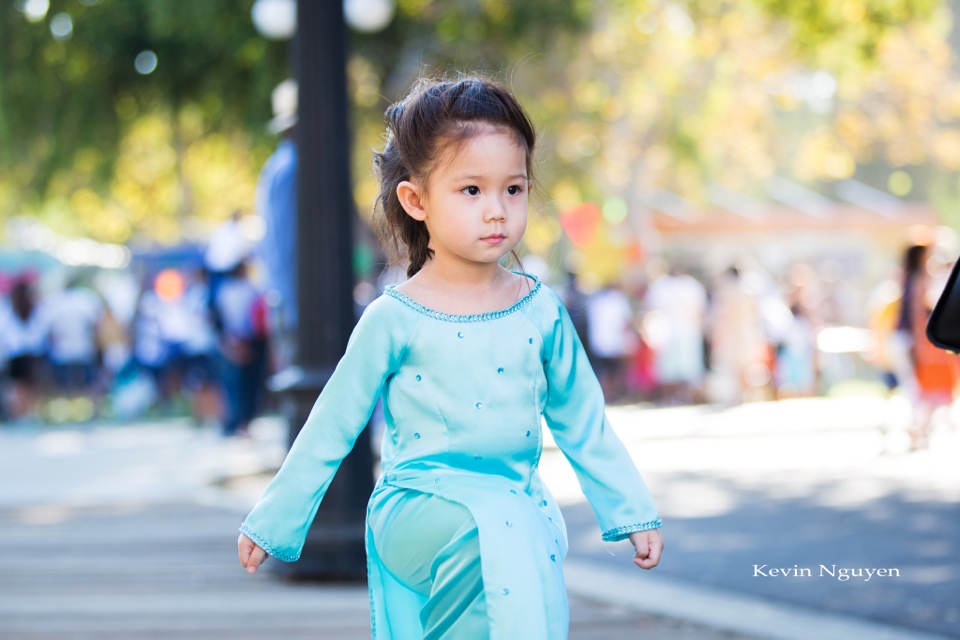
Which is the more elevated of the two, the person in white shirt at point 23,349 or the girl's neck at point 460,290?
the girl's neck at point 460,290

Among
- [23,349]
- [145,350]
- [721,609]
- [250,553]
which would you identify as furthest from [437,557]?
[145,350]

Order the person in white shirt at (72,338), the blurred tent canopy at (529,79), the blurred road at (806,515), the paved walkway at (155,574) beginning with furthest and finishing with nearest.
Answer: the person in white shirt at (72,338)
the blurred tent canopy at (529,79)
the blurred road at (806,515)
the paved walkway at (155,574)

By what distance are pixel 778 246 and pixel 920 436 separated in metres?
27.6

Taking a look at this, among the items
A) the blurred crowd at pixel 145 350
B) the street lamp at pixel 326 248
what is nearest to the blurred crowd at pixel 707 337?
the blurred crowd at pixel 145 350

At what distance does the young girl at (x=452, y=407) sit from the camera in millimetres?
2793

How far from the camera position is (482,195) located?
283 centimetres

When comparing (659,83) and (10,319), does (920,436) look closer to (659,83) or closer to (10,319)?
(10,319)

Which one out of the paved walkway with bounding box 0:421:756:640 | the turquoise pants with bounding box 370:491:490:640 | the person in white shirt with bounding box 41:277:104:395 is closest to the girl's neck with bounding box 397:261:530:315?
the turquoise pants with bounding box 370:491:490:640

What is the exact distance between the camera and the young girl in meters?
2.79

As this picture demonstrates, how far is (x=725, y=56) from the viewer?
87.6 feet

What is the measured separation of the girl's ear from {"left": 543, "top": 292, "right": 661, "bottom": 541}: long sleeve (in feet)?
1.12

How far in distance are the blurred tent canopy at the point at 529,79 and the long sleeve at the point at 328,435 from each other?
603 centimetres

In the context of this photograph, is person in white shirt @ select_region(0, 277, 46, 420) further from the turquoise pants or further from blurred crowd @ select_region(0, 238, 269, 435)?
the turquoise pants

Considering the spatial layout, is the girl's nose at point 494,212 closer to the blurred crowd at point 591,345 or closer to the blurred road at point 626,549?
the blurred road at point 626,549
